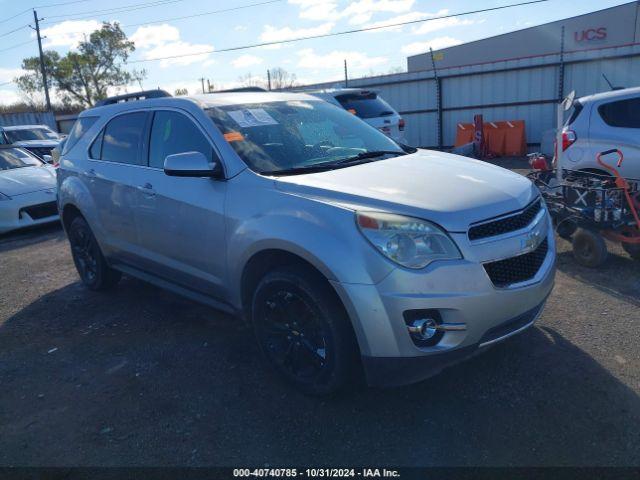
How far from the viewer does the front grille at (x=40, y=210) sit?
8.49 meters

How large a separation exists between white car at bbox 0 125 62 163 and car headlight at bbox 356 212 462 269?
14323 mm

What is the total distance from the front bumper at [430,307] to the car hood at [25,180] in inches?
307

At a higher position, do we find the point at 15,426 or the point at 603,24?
the point at 603,24

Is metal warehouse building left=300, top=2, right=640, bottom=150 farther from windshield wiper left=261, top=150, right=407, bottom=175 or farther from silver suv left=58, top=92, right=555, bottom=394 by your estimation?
silver suv left=58, top=92, right=555, bottom=394

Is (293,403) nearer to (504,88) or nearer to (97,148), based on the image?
(97,148)

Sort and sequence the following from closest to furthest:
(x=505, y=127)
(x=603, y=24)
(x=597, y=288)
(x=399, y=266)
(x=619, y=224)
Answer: (x=399, y=266)
(x=597, y=288)
(x=619, y=224)
(x=505, y=127)
(x=603, y=24)

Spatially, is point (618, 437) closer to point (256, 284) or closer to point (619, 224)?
point (256, 284)

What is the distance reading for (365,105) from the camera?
10.5 meters

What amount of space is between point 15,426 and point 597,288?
15.3 feet

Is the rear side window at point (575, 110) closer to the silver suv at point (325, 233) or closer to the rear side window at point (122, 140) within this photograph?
the silver suv at point (325, 233)

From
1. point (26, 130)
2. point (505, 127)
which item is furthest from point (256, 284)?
point (26, 130)

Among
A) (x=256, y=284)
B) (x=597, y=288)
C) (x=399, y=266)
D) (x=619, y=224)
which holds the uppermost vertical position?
(x=399, y=266)

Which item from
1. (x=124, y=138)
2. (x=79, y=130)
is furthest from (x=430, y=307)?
(x=79, y=130)

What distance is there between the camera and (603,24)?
96.9ft
